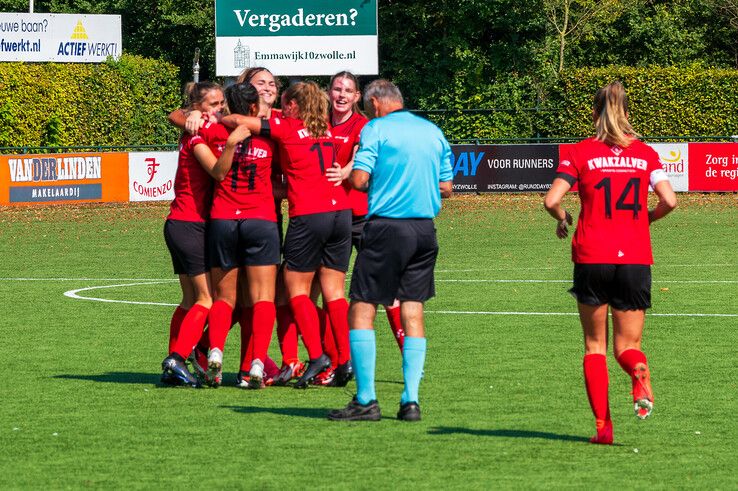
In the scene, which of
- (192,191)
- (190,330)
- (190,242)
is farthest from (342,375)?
(192,191)

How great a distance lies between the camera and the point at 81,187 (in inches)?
1257

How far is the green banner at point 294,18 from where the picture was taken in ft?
122

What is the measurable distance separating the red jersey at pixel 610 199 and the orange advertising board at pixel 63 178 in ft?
79.0

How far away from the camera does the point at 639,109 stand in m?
42.8

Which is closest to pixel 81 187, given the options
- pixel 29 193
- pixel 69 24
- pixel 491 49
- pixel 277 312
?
pixel 29 193

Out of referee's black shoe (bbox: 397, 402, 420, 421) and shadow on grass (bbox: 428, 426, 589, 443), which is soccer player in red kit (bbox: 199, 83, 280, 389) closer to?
referee's black shoe (bbox: 397, 402, 420, 421)

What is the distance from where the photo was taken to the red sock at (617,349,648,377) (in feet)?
25.7

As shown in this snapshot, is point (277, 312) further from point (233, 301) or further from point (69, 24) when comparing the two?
point (69, 24)

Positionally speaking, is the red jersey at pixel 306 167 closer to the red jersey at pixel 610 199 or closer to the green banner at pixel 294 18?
the red jersey at pixel 610 199

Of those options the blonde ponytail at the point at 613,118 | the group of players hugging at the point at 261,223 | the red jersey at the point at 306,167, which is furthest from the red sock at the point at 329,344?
the blonde ponytail at the point at 613,118

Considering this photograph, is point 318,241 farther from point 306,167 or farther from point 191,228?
point 191,228

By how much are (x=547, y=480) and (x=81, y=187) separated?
25.9m

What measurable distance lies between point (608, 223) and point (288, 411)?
2409 millimetres

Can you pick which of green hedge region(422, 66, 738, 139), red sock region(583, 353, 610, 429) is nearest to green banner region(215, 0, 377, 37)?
green hedge region(422, 66, 738, 139)
